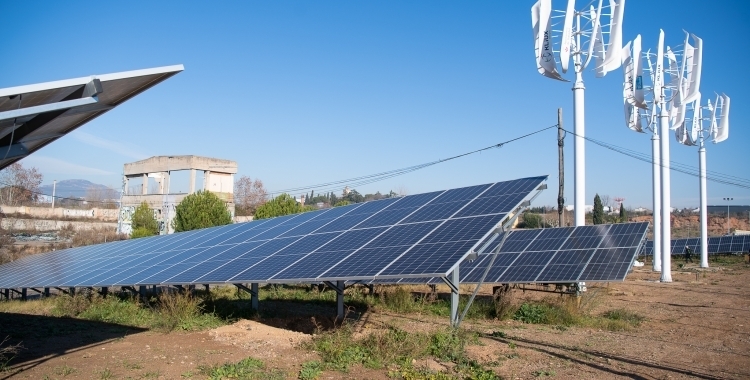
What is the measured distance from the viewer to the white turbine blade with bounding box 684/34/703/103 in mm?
35000

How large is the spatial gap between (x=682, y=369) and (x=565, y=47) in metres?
19.3

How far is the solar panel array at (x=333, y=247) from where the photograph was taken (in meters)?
12.2

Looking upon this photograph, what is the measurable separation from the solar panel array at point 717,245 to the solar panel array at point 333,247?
4535cm

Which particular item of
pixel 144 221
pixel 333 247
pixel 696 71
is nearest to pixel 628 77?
pixel 696 71

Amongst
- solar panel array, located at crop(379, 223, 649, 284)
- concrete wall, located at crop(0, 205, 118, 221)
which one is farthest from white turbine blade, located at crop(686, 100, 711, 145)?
concrete wall, located at crop(0, 205, 118, 221)

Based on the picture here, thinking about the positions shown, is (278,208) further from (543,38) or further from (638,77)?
(638,77)

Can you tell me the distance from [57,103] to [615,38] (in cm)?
2668

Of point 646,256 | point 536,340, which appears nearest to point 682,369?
point 536,340

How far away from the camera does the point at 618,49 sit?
28453 mm

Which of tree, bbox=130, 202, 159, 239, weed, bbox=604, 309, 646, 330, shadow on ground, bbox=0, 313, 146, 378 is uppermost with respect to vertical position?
tree, bbox=130, 202, 159, 239

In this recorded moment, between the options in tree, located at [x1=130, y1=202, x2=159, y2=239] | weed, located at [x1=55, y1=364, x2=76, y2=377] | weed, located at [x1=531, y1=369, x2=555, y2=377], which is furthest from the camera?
tree, located at [x1=130, y1=202, x2=159, y2=239]

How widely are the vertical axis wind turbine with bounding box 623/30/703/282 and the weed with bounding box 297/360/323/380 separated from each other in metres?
28.3

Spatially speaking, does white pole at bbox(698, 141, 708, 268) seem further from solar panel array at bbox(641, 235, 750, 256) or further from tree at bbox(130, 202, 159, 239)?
tree at bbox(130, 202, 159, 239)

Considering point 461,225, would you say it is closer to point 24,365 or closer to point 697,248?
point 24,365
